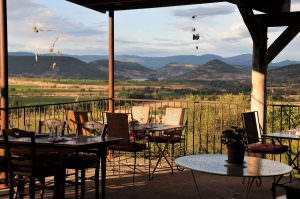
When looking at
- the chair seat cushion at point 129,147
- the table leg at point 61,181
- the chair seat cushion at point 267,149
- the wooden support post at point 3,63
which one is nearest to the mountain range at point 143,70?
the wooden support post at point 3,63

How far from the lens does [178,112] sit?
7465 millimetres

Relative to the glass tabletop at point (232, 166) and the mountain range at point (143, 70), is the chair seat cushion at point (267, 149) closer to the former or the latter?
the glass tabletop at point (232, 166)

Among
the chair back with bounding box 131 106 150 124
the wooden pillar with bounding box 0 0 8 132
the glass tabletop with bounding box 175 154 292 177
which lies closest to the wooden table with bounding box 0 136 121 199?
the glass tabletop with bounding box 175 154 292 177

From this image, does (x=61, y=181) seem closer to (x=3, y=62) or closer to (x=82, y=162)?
(x=82, y=162)

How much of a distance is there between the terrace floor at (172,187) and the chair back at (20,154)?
3.96 ft

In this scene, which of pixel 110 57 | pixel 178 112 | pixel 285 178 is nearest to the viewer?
pixel 285 178

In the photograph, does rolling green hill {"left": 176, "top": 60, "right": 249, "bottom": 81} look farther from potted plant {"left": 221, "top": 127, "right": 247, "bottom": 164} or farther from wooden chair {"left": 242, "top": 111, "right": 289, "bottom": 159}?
potted plant {"left": 221, "top": 127, "right": 247, "bottom": 164}

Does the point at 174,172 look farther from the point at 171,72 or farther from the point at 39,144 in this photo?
the point at 171,72

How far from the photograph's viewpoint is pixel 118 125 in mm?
6184

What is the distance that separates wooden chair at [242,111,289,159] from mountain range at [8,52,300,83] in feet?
52.6

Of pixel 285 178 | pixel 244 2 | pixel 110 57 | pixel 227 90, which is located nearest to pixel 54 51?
pixel 110 57

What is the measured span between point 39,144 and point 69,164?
0.65 meters

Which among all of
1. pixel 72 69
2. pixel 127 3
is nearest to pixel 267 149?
pixel 127 3

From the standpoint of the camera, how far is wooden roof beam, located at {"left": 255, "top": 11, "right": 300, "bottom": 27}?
7270 millimetres
